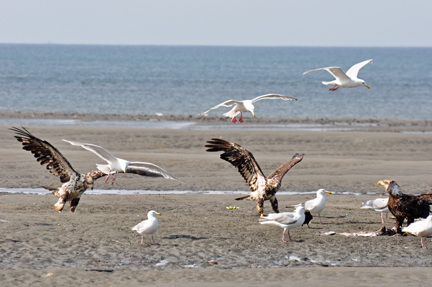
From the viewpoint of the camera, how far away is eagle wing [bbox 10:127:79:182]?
12.0 metres

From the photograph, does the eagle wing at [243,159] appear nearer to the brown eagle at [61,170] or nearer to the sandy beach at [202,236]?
the sandy beach at [202,236]

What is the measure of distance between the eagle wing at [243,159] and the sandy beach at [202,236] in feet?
3.18

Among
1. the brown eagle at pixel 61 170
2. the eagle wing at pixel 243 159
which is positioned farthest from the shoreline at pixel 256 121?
the brown eagle at pixel 61 170

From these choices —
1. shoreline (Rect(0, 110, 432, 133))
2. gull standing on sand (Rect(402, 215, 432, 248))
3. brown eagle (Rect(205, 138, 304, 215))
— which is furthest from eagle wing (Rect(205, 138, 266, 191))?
shoreline (Rect(0, 110, 432, 133))

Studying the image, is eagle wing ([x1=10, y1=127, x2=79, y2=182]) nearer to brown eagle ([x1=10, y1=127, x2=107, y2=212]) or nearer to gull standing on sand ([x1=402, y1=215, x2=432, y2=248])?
brown eagle ([x1=10, y1=127, x2=107, y2=212])

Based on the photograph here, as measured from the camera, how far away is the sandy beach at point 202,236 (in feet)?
29.7

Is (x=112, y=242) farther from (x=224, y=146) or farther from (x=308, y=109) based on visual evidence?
(x=308, y=109)

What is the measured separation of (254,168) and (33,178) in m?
8.29

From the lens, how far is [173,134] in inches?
1070

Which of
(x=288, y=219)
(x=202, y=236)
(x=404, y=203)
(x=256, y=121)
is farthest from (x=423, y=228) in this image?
(x=256, y=121)

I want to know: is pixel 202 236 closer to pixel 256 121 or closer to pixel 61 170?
pixel 61 170

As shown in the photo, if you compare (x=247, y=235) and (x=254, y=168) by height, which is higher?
(x=254, y=168)

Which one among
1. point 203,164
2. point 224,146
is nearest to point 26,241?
point 224,146

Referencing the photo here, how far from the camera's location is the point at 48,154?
1211 cm
